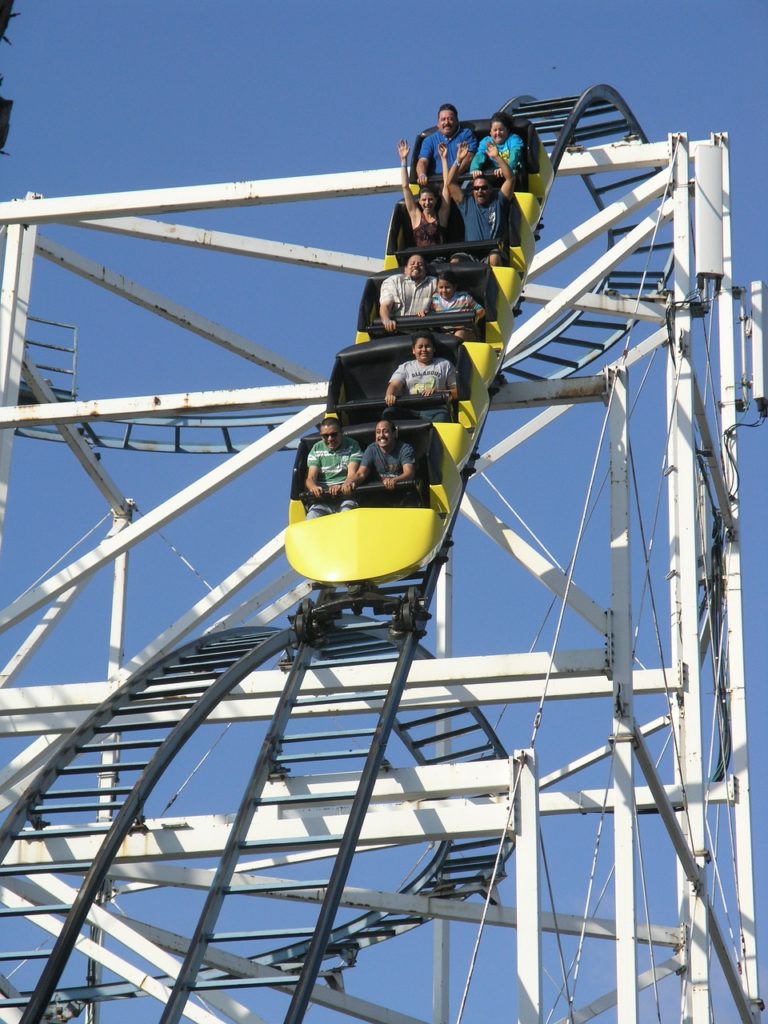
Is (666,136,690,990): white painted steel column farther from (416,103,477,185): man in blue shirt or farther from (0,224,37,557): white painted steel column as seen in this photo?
(0,224,37,557): white painted steel column

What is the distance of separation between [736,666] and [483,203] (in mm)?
3498

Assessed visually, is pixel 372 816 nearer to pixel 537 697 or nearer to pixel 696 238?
pixel 537 697

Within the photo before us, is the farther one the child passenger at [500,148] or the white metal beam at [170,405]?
the child passenger at [500,148]

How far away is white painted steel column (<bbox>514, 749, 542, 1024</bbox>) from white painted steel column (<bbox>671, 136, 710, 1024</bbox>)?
1966 mm

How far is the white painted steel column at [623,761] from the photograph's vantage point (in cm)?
1003

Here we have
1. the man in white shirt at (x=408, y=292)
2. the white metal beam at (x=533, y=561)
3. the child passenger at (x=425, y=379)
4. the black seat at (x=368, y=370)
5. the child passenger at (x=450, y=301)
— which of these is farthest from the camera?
the man in white shirt at (x=408, y=292)

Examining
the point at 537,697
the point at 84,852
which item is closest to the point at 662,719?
the point at 537,697

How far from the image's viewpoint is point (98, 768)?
357 inches

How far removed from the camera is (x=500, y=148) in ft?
44.6

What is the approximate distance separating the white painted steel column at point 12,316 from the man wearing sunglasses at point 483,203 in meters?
2.95

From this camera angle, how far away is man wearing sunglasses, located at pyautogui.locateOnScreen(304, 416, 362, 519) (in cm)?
1058

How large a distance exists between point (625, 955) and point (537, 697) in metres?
2.36

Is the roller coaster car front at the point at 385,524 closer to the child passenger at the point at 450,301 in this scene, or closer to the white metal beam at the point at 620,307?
the child passenger at the point at 450,301

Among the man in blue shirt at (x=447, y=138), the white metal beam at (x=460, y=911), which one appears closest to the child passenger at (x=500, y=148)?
the man in blue shirt at (x=447, y=138)
